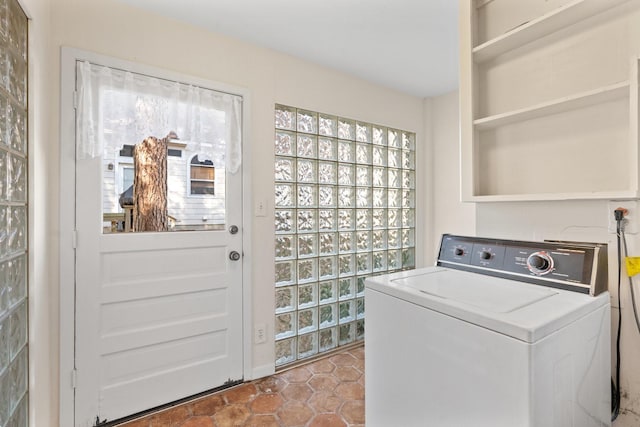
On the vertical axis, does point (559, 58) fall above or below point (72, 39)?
below

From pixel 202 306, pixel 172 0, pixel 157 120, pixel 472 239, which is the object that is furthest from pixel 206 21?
pixel 472 239

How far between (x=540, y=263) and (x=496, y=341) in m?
0.52

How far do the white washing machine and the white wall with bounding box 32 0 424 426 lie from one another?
1.21m

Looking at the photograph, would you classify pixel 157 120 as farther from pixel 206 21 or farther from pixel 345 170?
pixel 345 170

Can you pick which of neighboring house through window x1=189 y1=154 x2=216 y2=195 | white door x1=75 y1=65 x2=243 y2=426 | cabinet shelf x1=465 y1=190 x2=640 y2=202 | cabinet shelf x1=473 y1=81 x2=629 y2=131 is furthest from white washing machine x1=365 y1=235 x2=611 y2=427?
neighboring house through window x1=189 y1=154 x2=216 y2=195

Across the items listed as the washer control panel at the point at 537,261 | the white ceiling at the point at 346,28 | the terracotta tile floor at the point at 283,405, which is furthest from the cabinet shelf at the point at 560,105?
the terracotta tile floor at the point at 283,405

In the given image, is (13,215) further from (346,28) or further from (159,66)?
(346,28)

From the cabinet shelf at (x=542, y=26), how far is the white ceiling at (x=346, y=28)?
20.1 inches

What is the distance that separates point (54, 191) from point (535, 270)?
222cm

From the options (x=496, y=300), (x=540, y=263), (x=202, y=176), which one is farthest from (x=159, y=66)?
(x=540, y=263)

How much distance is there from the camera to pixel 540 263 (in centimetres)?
118

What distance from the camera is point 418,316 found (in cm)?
107

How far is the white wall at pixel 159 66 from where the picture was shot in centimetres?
145

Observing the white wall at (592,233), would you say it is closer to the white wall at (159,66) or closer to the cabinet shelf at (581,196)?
the cabinet shelf at (581,196)
